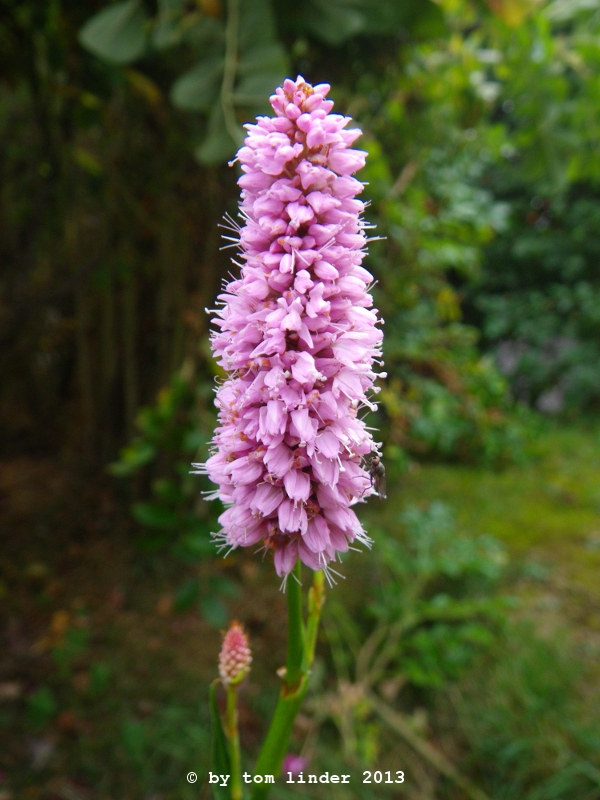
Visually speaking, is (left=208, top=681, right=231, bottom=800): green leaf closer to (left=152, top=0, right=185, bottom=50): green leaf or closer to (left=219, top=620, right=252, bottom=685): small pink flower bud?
(left=219, top=620, right=252, bottom=685): small pink flower bud

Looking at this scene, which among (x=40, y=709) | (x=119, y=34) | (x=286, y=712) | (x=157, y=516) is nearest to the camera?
(x=286, y=712)

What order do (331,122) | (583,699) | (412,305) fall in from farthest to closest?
(412,305), (583,699), (331,122)

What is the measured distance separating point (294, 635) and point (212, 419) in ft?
3.91

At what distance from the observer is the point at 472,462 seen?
15.6 ft

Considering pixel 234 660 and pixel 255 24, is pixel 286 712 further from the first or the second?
pixel 255 24

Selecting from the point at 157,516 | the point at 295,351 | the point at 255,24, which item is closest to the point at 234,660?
the point at 295,351

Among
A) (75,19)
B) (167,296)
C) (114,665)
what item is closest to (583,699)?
(114,665)

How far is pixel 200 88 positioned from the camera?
133 centimetres

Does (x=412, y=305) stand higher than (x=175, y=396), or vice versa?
(x=412, y=305)

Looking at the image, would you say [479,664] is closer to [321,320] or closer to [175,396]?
[175,396]

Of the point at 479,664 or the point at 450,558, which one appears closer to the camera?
the point at 479,664

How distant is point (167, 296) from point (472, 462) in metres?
3.10

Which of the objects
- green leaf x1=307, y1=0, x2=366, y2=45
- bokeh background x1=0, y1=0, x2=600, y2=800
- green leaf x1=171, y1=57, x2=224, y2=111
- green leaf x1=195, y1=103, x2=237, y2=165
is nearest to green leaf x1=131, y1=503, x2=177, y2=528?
bokeh background x1=0, y1=0, x2=600, y2=800

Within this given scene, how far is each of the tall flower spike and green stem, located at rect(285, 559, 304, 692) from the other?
0.10ft
